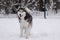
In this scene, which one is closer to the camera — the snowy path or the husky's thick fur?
the husky's thick fur

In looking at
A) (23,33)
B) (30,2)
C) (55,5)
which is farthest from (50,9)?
(23,33)

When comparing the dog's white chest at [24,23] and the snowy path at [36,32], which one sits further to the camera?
the snowy path at [36,32]

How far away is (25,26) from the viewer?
6.95 m

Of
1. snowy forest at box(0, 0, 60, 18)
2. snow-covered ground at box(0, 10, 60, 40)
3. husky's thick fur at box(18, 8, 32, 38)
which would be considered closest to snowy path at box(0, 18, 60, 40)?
snow-covered ground at box(0, 10, 60, 40)

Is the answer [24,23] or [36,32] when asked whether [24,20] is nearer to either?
[24,23]

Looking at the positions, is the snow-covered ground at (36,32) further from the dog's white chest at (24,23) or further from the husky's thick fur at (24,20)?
the dog's white chest at (24,23)

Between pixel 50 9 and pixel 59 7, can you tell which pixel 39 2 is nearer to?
pixel 50 9

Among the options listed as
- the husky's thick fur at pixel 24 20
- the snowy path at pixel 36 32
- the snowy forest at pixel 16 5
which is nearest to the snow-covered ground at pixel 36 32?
the snowy path at pixel 36 32

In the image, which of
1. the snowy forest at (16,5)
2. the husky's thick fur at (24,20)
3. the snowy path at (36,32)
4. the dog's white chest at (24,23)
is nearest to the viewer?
the husky's thick fur at (24,20)

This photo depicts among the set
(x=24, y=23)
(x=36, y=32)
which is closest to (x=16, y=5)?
(x=36, y=32)

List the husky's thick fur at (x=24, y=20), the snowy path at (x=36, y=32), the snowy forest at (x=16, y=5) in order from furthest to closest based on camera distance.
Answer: the snowy forest at (x=16, y=5) → the snowy path at (x=36, y=32) → the husky's thick fur at (x=24, y=20)

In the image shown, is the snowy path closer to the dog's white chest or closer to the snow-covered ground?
the snow-covered ground

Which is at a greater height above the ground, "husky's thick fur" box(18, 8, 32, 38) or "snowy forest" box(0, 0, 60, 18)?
"husky's thick fur" box(18, 8, 32, 38)

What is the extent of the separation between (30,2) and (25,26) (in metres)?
14.1
